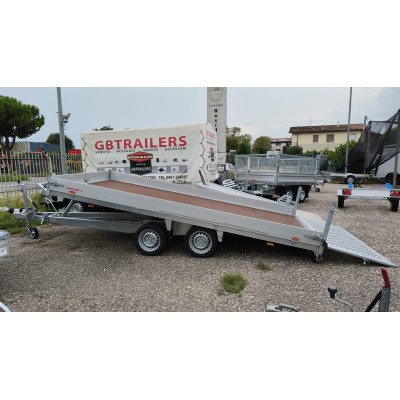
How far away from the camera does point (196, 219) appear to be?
468 cm

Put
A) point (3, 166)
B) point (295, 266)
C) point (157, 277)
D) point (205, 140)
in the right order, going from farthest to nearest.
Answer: point (205, 140)
point (3, 166)
point (295, 266)
point (157, 277)

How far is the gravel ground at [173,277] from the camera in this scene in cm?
347

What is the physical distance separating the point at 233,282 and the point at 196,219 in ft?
3.92

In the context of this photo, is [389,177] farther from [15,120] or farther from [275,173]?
[15,120]

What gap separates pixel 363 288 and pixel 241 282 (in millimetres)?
1592

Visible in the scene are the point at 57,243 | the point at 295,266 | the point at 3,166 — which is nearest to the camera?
the point at 295,266

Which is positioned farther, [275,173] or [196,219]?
[275,173]

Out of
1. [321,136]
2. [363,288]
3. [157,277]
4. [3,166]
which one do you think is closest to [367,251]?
[363,288]

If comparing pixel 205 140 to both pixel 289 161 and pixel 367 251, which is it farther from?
pixel 367 251

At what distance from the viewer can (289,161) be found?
1098cm

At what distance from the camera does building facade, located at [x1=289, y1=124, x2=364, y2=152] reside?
1956 inches

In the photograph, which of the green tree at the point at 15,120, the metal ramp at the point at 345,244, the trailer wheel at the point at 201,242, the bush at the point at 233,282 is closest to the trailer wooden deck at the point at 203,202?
the metal ramp at the point at 345,244

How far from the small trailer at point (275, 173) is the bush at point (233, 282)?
6916 mm

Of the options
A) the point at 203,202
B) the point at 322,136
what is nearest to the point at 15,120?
the point at 203,202
